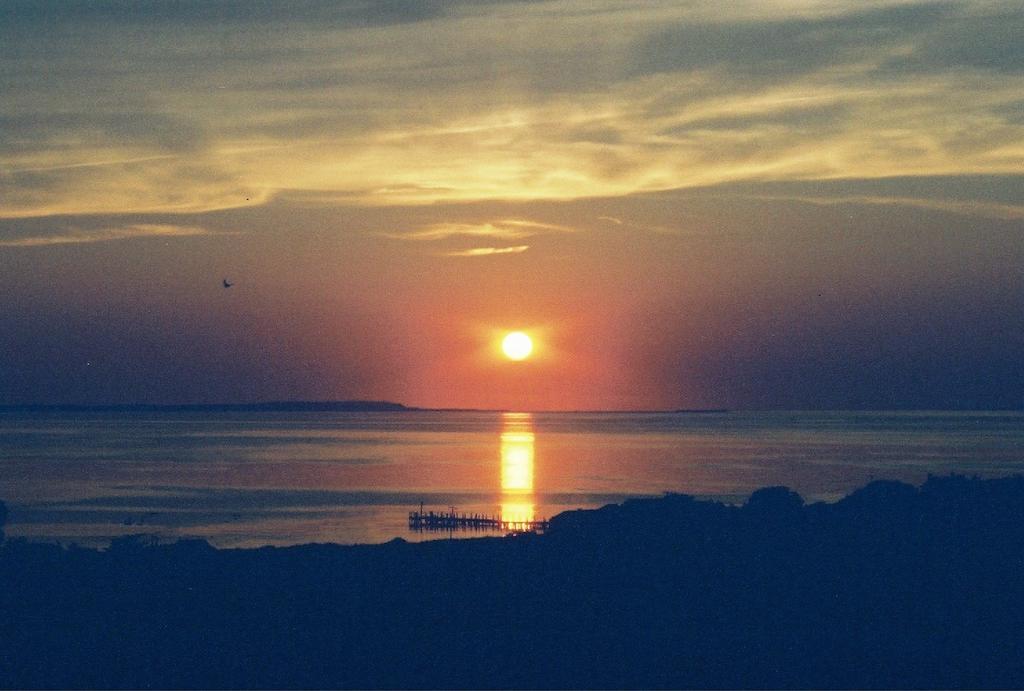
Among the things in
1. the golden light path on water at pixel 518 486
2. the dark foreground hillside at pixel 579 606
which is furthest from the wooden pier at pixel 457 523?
the dark foreground hillside at pixel 579 606

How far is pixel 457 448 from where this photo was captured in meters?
196

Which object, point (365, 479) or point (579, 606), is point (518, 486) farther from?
point (579, 606)

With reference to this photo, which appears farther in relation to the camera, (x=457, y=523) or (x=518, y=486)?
(x=518, y=486)

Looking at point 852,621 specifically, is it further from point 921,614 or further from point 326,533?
point 326,533

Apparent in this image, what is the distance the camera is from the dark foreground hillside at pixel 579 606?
1101 inches

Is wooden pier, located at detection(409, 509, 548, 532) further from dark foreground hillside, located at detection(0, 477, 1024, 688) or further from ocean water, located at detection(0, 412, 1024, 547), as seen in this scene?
dark foreground hillside, located at detection(0, 477, 1024, 688)

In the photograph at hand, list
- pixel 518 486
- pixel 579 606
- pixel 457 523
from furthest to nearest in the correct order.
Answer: pixel 518 486, pixel 457 523, pixel 579 606

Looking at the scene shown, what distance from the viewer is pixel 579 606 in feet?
108

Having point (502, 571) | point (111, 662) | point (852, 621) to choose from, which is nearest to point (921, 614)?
point (852, 621)

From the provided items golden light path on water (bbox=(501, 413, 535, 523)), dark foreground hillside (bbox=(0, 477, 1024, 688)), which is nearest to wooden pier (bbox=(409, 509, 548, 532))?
golden light path on water (bbox=(501, 413, 535, 523))

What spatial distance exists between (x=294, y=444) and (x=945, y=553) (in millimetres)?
167266

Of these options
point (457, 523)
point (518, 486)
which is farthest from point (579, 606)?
A: point (518, 486)

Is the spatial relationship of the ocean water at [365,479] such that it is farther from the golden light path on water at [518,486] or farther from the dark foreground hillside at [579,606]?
the dark foreground hillside at [579,606]

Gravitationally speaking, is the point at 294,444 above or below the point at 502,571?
above
